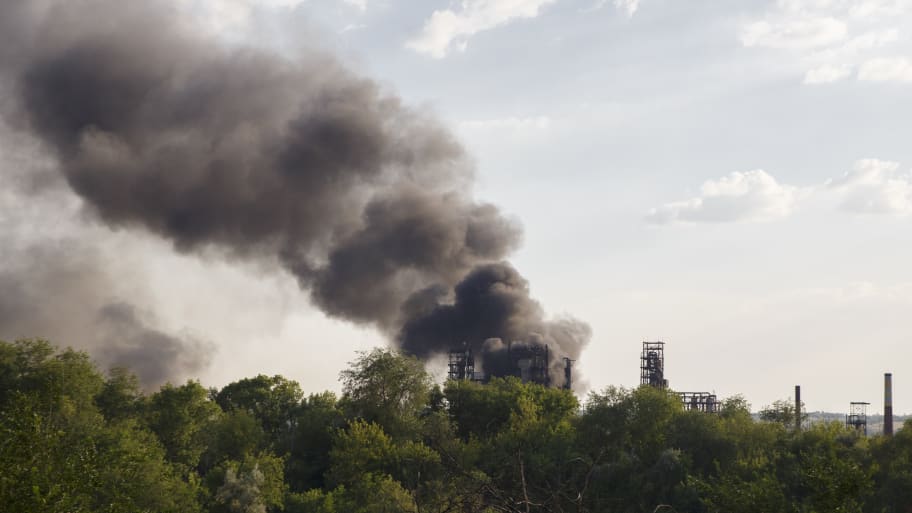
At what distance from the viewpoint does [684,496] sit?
200ft

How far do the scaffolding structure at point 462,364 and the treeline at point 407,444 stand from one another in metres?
18.3

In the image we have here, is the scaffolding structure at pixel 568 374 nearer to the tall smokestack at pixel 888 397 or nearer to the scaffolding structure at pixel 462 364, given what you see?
the scaffolding structure at pixel 462 364

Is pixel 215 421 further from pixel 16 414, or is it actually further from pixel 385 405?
pixel 16 414

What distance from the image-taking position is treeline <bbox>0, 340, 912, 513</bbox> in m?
56.6

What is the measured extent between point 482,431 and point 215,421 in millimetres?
22243

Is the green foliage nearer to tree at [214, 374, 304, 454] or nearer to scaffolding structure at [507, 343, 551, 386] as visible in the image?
tree at [214, 374, 304, 454]

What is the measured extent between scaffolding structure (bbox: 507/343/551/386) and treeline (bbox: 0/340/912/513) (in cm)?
1476

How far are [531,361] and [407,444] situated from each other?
36.7 metres

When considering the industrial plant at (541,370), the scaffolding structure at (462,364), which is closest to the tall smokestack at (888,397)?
the industrial plant at (541,370)

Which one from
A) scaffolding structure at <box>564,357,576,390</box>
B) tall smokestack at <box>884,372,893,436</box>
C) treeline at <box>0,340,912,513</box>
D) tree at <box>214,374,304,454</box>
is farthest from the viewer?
scaffolding structure at <box>564,357,576,390</box>

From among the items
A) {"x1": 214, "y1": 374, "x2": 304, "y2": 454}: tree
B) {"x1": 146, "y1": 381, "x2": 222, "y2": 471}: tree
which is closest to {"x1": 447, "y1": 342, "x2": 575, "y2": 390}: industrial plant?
{"x1": 214, "y1": 374, "x2": 304, "y2": 454}: tree

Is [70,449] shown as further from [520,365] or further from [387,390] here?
[520,365]

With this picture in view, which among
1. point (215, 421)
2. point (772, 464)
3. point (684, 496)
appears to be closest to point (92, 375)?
point (215, 421)

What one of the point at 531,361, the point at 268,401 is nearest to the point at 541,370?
the point at 531,361
